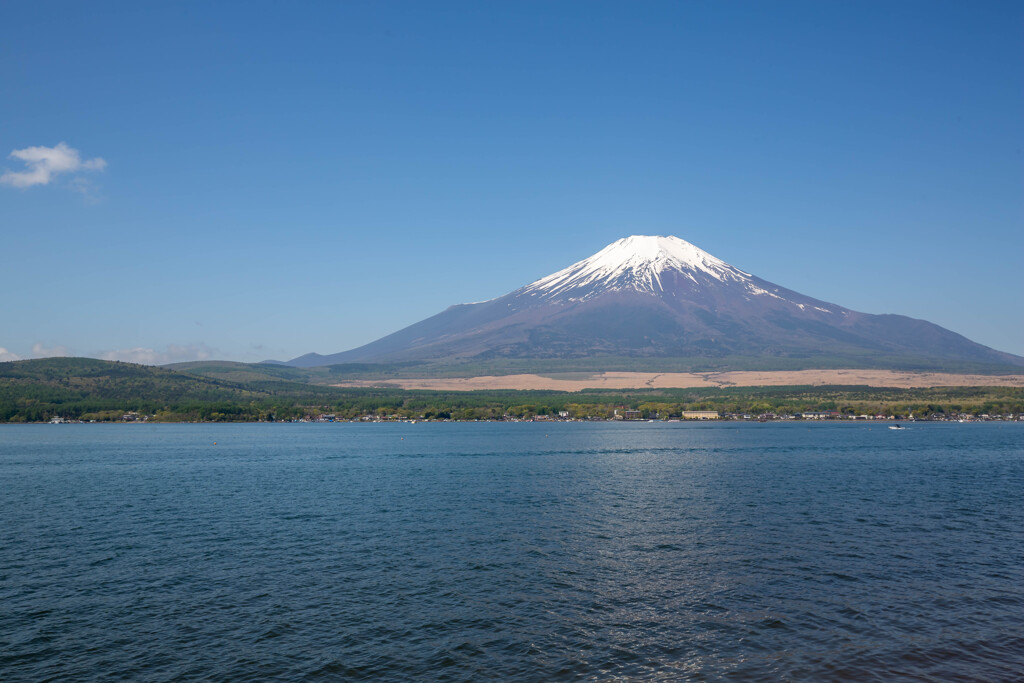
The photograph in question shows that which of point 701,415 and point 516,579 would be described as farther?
point 701,415

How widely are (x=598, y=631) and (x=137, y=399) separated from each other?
20411 cm

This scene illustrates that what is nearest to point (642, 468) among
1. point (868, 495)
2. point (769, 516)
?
point (868, 495)

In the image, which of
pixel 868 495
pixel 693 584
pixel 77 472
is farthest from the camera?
pixel 77 472

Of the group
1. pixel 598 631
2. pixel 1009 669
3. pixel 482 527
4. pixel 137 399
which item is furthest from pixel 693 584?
pixel 137 399

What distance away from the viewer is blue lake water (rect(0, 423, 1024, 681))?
18.2 m

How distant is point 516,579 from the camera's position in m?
25.5

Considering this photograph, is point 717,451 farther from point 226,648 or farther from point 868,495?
point 226,648

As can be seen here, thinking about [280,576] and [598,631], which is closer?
[598,631]

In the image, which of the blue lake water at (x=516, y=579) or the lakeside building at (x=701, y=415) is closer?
the blue lake water at (x=516, y=579)

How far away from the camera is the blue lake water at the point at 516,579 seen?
1817cm

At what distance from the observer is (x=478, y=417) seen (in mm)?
189375

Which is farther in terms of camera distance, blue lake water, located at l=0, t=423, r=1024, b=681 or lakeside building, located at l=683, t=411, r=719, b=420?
lakeside building, located at l=683, t=411, r=719, b=420

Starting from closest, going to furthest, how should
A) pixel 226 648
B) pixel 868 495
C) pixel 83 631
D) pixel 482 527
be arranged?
pixel 226 648, pixel 83 631, pixel 482 527, pixel 868 495

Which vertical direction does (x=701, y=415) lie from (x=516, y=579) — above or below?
below
